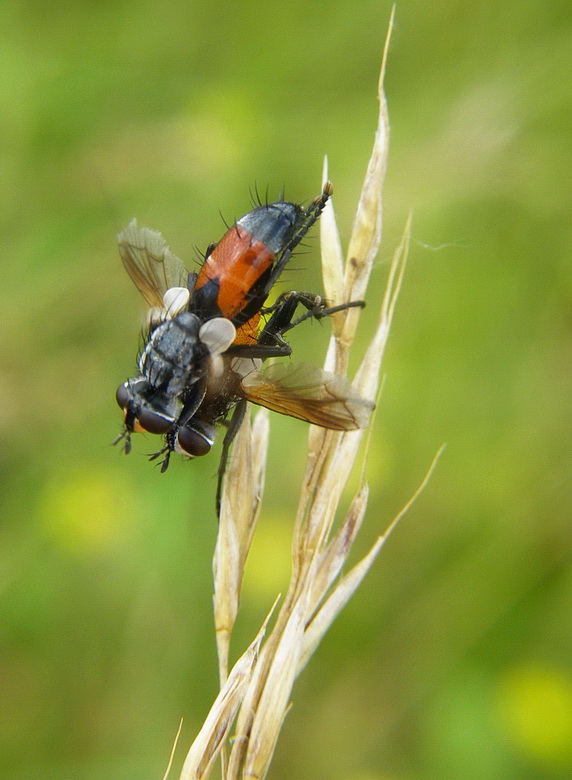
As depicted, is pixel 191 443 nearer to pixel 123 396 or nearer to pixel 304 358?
pixel 123 396

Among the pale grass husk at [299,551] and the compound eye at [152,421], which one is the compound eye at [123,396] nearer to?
the compound eye at [152,421]

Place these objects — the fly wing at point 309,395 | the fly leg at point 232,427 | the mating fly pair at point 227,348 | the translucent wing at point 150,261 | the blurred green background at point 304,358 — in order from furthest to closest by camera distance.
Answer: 1. the blurred green background at point 304,358
2. the translucent wing at point 150,261
3. the fly leg at point 232,427
4. the mating fly pair at point 227,348
5. the fly wing at point 309,395

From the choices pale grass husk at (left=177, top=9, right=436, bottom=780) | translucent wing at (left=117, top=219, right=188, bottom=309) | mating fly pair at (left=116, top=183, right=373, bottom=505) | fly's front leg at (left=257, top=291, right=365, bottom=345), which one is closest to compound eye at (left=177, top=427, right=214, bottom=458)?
mating fly pair at (left=116, top=183, right=373, bottom=505)

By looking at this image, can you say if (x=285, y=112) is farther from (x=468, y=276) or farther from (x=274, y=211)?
(x=274, y=211)

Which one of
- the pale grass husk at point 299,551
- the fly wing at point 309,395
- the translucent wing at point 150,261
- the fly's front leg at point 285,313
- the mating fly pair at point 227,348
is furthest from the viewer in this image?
the translucent wing at point 150,261

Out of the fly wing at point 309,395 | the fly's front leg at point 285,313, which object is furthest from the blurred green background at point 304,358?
the fly wing at point 309,395

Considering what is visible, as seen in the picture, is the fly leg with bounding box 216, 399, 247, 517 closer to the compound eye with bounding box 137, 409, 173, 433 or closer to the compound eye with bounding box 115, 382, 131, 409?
the compound eye with bounding box 137, 409, 173, 433
